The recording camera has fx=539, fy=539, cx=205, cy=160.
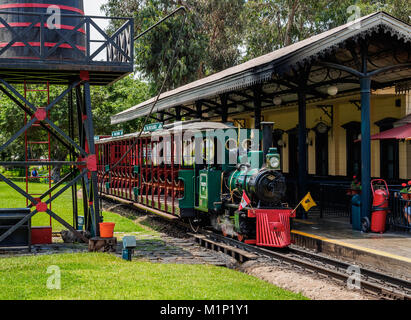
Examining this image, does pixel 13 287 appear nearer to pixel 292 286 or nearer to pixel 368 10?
pixel 292 286

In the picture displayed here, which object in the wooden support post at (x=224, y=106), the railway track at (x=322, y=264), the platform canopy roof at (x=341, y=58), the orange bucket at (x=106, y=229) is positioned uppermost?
the platform canopy roof at (x=341, y=58)

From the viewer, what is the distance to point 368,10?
103 ft

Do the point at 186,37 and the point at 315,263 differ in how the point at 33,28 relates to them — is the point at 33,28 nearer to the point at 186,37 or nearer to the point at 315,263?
the point at 315,263

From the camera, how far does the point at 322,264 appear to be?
10.5 m

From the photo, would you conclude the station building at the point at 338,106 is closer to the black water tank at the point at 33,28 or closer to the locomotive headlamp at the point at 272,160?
Answer: the locomotive headlamp at the point at 272,160

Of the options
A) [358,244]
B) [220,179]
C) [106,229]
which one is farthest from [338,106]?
[106,229]

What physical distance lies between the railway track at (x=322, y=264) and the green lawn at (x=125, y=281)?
53.1 inches

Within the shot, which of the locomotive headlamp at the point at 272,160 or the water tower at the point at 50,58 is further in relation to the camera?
the locomotive headlamp at the point at 272,160

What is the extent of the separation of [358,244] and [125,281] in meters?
5.31

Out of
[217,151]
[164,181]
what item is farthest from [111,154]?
[217,151]

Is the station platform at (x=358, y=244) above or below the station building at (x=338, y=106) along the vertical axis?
below

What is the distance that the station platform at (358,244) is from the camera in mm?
9586

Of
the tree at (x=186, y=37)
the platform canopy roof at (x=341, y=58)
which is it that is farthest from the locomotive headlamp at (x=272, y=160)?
the tree at (x=186, y=37)
